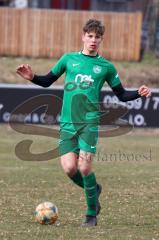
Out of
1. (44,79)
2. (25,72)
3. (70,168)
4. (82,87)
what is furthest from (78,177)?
(25,72)

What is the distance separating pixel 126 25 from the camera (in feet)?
107

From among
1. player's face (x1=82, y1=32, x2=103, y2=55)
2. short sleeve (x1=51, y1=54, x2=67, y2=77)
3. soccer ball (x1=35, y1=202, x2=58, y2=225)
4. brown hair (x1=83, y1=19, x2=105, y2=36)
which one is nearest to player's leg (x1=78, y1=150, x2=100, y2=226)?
soccer ball (x1=35, y1=202, x2=58, y2=225)

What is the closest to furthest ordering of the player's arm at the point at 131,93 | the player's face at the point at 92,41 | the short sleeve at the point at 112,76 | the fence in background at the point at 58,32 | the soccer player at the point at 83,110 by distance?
the player's face at the point at 92,41 → the soccer player at the point at 83,110 → the player's arm at the point at 131,93 → the short sleeve at the point at 112,76 → the fence in background at the point at 58,32

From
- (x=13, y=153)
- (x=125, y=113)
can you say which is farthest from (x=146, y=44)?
(x=13, y=153)

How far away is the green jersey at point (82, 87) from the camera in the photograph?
9.23 m

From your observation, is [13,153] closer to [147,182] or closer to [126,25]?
[147,182]

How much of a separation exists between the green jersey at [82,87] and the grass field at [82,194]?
1178 mm

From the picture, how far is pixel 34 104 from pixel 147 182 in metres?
7.93

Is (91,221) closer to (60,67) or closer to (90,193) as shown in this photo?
(90,193)

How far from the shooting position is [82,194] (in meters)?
12.2

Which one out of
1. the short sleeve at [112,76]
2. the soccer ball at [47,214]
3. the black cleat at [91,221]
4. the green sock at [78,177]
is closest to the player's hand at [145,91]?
the short sleeve at [112,76]

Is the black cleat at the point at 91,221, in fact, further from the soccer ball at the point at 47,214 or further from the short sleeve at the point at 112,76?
the short sleeve at the point at 112,76

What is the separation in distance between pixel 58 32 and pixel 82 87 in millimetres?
23524

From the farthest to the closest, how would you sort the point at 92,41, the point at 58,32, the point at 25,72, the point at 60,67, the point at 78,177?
the point at 58,32 → the point at 78,177 → the point at 60,67 → the point at 25,72 → the point at 92,41
